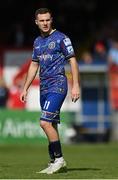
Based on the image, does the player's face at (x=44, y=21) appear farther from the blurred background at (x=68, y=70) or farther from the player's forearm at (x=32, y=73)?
the blurred background at (x=68, y=70)

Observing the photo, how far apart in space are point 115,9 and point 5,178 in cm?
2304

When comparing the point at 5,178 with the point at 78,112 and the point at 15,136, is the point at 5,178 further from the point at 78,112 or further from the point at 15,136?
the point at 78,112

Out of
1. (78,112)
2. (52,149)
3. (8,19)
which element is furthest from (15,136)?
(52,149)

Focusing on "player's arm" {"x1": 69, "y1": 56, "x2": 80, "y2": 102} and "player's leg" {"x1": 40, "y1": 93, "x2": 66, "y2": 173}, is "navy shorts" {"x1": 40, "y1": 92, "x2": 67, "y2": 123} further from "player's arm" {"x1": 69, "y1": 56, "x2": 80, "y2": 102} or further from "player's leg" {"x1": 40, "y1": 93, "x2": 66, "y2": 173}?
"player's arm" {"x1": 69, "y1": 56, "x2": 80, "y2": 102}

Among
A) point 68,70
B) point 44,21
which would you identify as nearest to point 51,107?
point 44,21

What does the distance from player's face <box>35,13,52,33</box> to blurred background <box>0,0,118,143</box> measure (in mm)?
11693

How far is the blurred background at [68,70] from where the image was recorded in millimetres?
23891

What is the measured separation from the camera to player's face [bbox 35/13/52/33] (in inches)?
437

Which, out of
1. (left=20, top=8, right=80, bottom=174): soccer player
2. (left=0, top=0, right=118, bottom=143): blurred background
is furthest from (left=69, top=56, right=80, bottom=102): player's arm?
(left=0, top=0, right=118, bottom=143): blurred background

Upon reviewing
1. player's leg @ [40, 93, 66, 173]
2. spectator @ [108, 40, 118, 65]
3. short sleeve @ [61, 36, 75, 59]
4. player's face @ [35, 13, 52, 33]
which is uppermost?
spectator @ [108, 40, 118, 65]

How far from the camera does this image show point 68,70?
85.6 feet

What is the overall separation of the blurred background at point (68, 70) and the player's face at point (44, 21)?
38.4ft

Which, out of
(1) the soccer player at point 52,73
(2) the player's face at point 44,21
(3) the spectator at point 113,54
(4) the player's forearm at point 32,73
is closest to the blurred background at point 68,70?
(3) the spectator at point 113,54

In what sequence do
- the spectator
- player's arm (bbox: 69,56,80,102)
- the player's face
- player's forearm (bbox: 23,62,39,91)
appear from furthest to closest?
1. the spectator
2. player's forearm (bbox: 23,62,39,91)
3. the player's face
4. player's arm (bbox: 69,56,80,102)
